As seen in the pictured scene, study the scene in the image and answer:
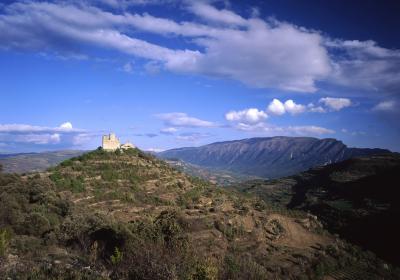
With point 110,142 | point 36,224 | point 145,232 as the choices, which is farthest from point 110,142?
point 145,232

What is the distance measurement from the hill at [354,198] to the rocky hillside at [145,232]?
10893mm

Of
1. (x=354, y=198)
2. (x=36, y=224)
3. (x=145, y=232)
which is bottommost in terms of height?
(x=354, y=198)

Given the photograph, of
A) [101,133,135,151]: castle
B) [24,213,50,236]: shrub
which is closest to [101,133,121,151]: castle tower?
[101,133,135,151]: castle

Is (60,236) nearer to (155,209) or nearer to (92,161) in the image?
(155,209)

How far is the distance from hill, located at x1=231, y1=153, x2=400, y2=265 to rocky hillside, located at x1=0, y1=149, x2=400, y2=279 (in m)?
10.9

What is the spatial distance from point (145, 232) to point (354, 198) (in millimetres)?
81468

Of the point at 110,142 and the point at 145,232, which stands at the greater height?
the point at 110,142

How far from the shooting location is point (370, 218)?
74562 millimetres

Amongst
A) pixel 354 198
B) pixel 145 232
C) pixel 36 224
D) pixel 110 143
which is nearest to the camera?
pixel 145 232

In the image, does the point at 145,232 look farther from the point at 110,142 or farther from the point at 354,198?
the point at 354,198

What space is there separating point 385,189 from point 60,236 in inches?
3485

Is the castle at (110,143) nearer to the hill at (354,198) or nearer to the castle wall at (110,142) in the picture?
the castle wall at (110,142)

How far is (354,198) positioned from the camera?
98188mm

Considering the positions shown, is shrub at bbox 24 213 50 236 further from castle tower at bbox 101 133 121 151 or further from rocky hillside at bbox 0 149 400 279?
castle tower at bbox 101 133 121 151
